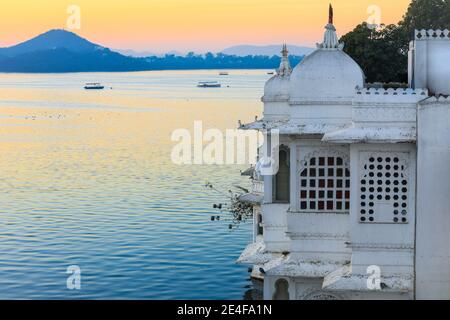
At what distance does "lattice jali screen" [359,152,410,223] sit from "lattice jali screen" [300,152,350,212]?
92cm

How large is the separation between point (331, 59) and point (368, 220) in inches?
151

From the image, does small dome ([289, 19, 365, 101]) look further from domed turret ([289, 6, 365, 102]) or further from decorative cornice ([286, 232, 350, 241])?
decorative cornice ([286, 232, 350, 241])

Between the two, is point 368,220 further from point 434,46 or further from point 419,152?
point 434,46

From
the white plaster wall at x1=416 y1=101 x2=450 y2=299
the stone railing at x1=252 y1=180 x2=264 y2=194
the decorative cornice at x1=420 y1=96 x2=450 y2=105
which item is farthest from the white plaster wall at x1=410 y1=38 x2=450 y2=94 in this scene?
the stone railing at x1=252 y1=180 x2=264 y2=194

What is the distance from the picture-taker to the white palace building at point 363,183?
23656mm

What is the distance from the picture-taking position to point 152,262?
4231 cm

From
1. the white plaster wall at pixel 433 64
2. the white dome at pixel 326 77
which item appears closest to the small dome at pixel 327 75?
the white dome at pixel 326 77

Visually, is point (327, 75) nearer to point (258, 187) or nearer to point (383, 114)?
point (383, 114)

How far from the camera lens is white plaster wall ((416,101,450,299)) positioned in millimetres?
23500

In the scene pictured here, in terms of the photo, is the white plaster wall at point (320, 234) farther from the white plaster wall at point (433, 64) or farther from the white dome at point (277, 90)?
the white dome at point (277, 90)

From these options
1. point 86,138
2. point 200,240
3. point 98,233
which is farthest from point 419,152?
point 86,138

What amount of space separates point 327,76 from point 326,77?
3 centimetres

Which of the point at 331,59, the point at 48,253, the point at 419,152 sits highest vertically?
the point at 331,59

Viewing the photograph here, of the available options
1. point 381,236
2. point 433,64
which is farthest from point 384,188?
point 433,64
